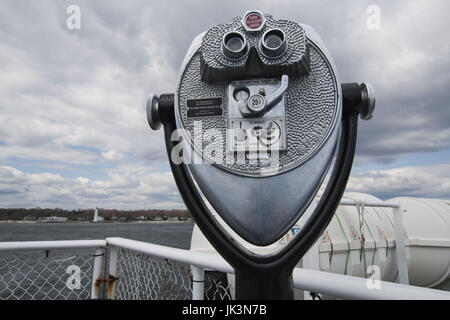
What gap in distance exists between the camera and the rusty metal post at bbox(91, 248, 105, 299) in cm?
185

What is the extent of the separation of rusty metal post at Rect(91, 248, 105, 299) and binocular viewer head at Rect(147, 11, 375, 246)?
1.37m

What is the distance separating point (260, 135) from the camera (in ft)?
2.48

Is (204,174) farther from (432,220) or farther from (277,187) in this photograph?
(432,220)

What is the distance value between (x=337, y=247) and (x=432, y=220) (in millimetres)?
2558

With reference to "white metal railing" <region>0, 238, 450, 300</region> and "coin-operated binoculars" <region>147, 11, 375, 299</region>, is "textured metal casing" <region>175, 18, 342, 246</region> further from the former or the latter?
"white metal railing" <region>0, 238, 450, 300</region>

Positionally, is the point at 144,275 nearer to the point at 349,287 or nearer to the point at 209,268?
the point at 209,268

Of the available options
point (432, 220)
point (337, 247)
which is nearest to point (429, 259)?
point (432, 220)

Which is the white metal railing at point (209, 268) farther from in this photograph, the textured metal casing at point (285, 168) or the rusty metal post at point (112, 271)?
the textured metal casing at point (285, 168)

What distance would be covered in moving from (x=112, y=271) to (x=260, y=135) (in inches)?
61.0

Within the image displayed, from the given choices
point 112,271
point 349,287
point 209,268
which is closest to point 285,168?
point 349,287

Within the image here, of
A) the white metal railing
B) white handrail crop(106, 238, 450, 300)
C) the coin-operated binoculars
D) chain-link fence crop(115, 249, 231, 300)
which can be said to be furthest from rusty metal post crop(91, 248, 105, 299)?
the coin-operated binoculars

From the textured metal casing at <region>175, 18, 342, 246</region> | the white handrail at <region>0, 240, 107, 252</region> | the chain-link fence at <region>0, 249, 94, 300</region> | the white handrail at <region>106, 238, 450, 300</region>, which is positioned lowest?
the chain-link fence at <region>0, 249, 94, 300</region>

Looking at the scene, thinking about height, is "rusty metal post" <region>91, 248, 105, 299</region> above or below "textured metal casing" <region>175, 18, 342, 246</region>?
below

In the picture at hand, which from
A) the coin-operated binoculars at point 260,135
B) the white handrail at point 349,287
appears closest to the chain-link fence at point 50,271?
the white handrail at point 349,287
